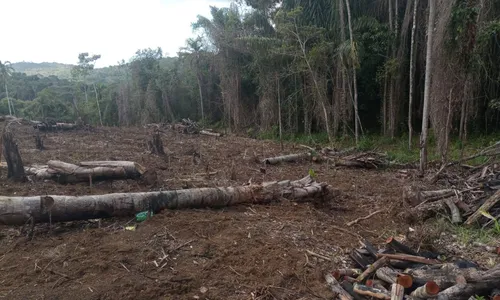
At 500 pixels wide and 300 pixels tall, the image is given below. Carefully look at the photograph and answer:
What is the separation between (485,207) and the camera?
4.72 metres

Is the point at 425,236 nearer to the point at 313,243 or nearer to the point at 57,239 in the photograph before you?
the point at 313,243

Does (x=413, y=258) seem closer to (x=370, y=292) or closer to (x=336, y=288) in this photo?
(x=370, y=292)

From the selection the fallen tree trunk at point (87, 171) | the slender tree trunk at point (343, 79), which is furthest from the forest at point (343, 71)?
the fallen tree trunk at point (87, 171)

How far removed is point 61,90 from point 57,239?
1544 inches

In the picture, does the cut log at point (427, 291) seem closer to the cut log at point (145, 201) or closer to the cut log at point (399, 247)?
the cut log at point (399, 247)

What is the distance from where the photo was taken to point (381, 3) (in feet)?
47.9

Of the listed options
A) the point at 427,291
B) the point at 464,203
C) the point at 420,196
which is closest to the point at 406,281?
the point at 427,291

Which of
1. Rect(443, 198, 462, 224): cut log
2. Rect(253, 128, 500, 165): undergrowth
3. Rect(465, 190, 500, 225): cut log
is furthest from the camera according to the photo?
Rect(253, 128, 500, 165): undergrowth

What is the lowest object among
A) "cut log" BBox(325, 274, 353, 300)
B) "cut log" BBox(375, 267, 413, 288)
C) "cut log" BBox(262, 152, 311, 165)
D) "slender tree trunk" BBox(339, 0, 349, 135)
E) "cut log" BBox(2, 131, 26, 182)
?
"cut log" BBox(262, 152, 311, 165)

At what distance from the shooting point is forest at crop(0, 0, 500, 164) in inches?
344

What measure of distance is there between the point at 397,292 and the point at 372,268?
543mm

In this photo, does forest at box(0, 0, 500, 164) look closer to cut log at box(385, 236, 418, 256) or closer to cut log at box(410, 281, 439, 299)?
cut log at box(385, 236, 418, 256)

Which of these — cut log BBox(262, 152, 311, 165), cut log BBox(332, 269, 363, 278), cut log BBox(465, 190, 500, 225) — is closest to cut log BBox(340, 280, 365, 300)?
cut log BBox(332, 269, 363, 278)

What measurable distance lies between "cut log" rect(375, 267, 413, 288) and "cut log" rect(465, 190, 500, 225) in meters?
2.17
